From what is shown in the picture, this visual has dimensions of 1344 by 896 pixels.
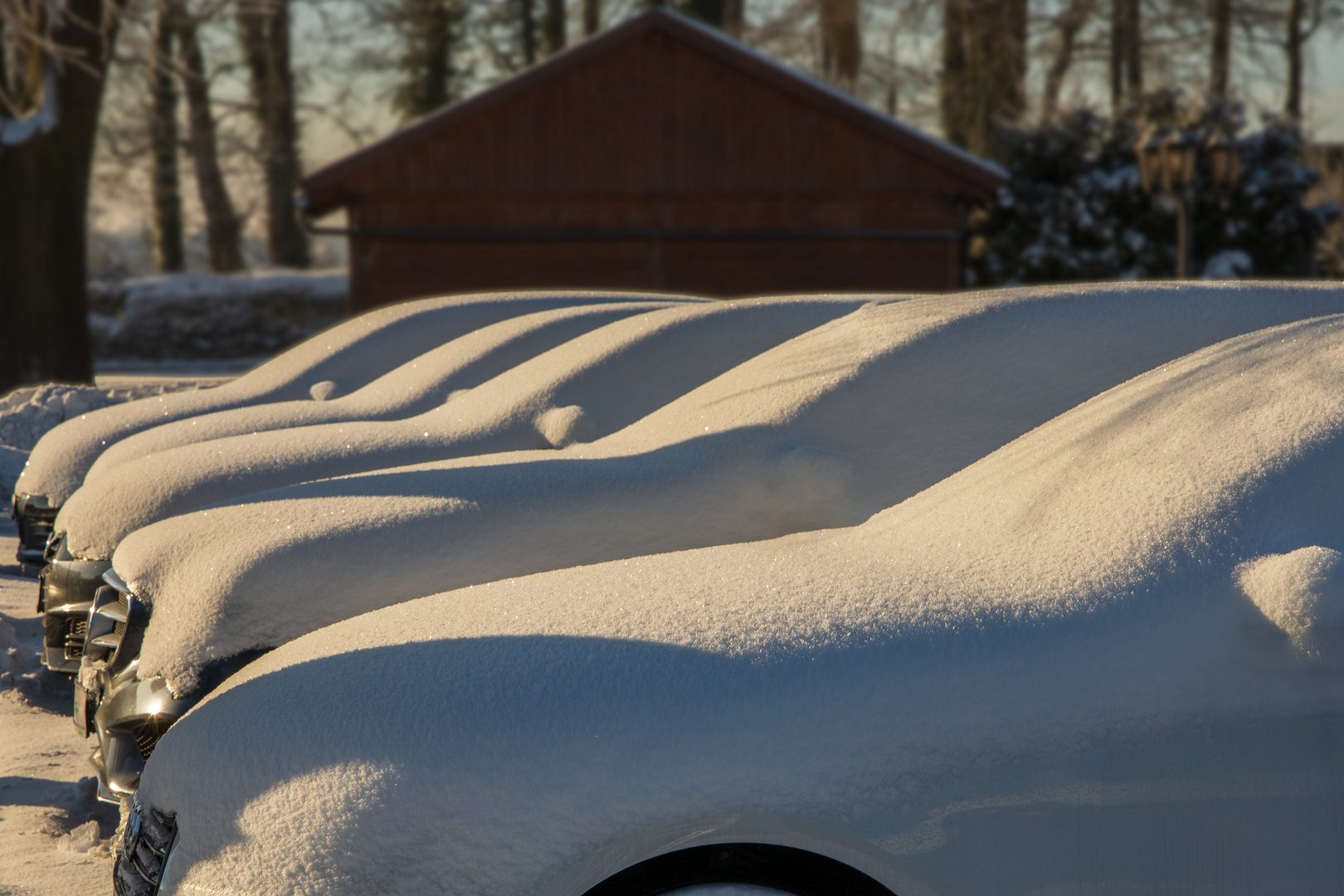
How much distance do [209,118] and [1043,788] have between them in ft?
107

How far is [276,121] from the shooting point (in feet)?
98.4

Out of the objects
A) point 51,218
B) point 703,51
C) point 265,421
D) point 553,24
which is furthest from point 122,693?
point 553,24

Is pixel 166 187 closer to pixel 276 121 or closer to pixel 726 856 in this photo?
pixel 276 121

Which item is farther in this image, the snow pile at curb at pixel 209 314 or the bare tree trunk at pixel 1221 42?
the bare tree trunk at pixel 1221 42

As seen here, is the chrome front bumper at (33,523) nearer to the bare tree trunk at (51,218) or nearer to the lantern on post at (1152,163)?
the bare tree trunk at (51,218)

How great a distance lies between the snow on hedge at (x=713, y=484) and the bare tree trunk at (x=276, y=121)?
27610mm

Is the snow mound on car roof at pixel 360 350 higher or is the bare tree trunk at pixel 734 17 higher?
the bare tree trunk at pixel 734 17

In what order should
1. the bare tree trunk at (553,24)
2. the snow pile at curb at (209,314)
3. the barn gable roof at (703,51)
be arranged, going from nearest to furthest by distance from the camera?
the barn gable roof at (703,51)
the snow pile at curb at (209,314)
the bare tree trunk at (553,24)

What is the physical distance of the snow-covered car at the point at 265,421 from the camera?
3939 mm

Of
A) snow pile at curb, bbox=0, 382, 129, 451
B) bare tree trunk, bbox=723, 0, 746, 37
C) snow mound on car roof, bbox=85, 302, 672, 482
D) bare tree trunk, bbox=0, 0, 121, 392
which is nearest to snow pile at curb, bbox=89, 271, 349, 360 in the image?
bare tree trunk, bbox=0, 0, 121, 392

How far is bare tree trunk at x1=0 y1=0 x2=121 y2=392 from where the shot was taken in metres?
13.6

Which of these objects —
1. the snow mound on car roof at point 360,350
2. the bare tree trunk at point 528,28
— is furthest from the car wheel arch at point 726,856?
the bare tree trunk at point 528,28

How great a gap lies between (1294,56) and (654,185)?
21.0 meters

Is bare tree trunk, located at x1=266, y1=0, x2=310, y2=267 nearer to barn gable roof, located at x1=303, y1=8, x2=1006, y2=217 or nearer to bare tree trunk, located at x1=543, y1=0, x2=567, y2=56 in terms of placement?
bare tree trunk, located at x1=543, y1=0, x2=567, y2=56
